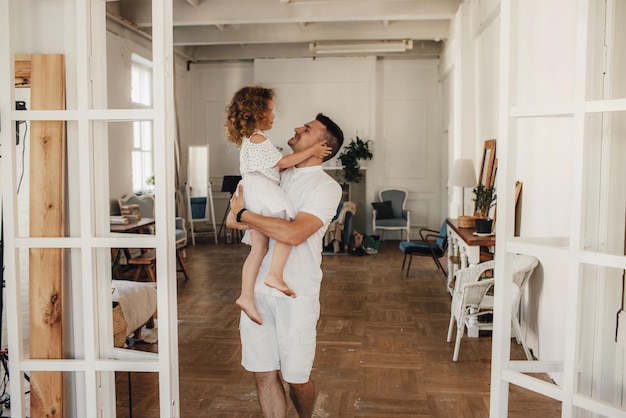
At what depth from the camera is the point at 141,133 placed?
10.5 metres

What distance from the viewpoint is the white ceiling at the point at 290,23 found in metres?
8.98

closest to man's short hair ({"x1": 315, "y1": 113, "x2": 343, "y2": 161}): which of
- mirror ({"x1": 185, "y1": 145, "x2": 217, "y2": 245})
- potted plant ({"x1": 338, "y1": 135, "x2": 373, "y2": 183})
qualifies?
potted plant ({"x1": 338, "y1": 135, "x2": 373, "y2": 183})

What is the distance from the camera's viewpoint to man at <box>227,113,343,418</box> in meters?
2.72

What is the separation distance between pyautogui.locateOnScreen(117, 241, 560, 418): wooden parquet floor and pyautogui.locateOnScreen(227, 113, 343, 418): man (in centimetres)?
101

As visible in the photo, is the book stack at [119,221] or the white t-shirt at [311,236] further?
the book stack at [119,221]

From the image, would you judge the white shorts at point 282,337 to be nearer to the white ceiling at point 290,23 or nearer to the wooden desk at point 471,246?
the wooden desk at point 471,246

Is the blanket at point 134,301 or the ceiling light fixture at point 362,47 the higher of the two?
the ceiling light fixture at point 362,47

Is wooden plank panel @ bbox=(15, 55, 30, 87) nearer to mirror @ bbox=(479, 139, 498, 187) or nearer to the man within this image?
the man

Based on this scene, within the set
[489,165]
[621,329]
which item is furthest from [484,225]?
[621,329]

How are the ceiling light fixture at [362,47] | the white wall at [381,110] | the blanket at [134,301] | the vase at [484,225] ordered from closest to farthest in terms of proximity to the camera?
the blanket at [134,301] < the vase at [484,225] < the ceiling light fixture at [362,47] < the white wall at [381,110]

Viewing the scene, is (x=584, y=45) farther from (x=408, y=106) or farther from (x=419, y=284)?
(x=408, y=106)

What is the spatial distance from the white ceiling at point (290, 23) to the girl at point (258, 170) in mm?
5782

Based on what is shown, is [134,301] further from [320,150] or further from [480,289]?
[480,289]

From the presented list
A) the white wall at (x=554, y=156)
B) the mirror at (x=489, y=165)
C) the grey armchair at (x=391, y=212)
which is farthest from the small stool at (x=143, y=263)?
the grey armchair at (x=391, y=212)
